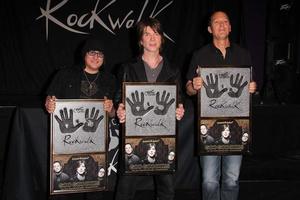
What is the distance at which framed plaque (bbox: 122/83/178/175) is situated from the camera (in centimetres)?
→ 235

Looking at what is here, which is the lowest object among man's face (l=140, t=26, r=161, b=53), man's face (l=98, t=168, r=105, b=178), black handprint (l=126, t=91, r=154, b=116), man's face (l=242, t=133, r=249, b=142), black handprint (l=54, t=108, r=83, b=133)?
man's face (l=98, t=168, r=105, b=178)

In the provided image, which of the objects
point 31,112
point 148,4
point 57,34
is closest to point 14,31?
point 57,34

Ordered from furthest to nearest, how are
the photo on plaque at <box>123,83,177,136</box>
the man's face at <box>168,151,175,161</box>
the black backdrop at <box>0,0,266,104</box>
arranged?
the black backdrop at <box>0,0,266,104</box> → the man's face at <box>168,151,175,161</box> → the photo on plaque at <box>123,83,177,136</box>

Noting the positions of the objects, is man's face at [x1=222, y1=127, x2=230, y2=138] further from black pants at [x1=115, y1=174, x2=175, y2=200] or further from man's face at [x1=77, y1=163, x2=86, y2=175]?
man's face at [x1=77, y1=163, x2=86, y2=175]

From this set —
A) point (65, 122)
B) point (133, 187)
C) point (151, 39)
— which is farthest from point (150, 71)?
point (133, 187)

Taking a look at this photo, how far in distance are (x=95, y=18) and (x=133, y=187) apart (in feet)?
11.0

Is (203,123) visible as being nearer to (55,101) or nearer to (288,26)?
(55,101)

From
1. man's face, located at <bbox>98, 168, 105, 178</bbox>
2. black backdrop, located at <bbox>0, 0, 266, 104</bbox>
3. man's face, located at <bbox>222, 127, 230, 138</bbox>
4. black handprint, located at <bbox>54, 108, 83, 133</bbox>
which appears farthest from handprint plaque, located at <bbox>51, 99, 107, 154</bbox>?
black backdrop, located at <bbox>0, 0, 266, 104</bbox>

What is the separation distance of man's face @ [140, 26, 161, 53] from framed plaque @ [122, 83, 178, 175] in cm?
21

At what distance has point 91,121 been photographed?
2.41 m

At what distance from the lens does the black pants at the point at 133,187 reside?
2420mm

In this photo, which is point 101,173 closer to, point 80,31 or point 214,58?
point 214,58

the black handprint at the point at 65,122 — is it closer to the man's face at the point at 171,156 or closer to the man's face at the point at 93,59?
the man's face at the point at 93,59

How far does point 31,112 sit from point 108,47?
9.49ft
